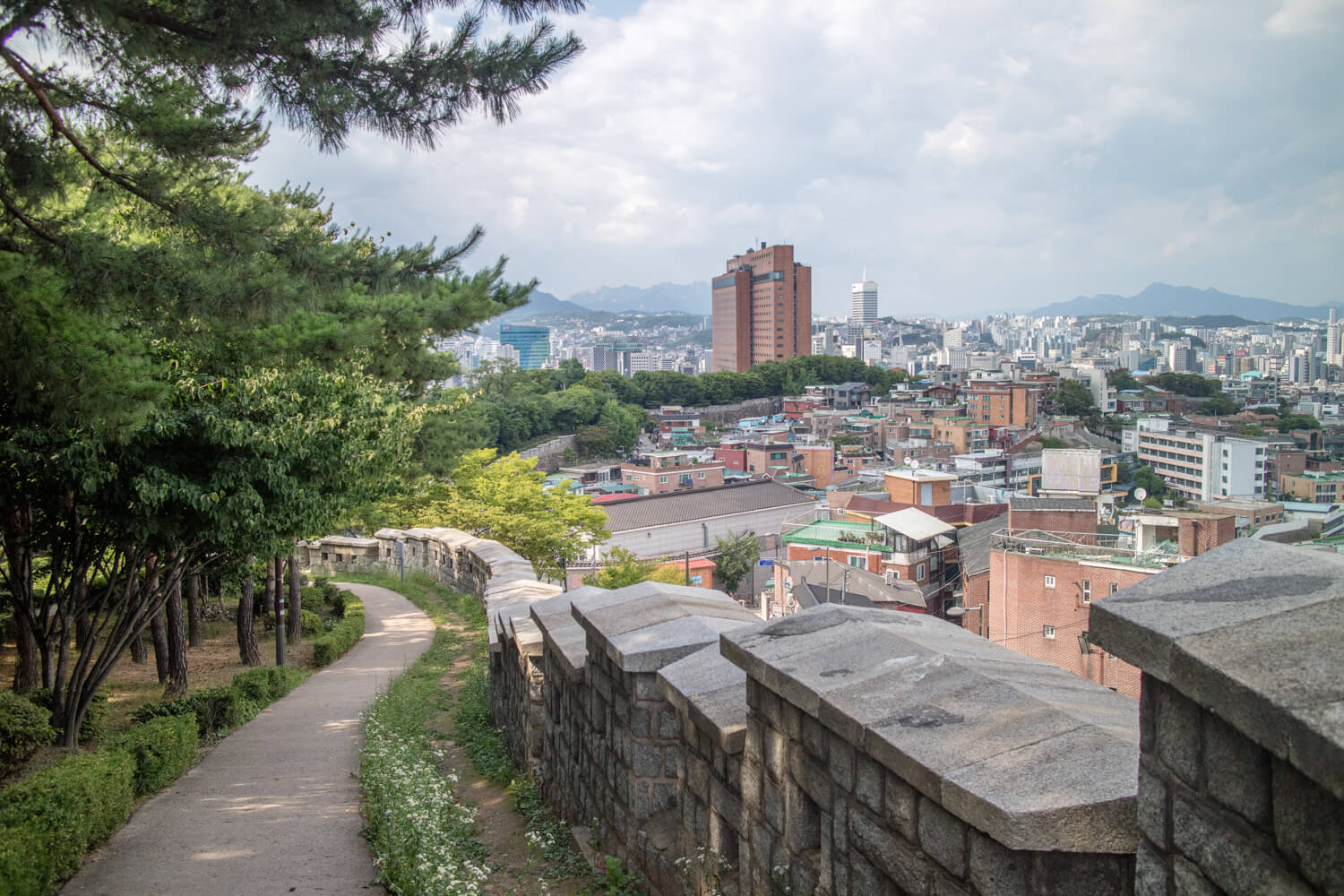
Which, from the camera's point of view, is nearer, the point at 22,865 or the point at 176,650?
the point at 22,865

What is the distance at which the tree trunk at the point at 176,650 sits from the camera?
9859 mm

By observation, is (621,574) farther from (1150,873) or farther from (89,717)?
(1150,873)

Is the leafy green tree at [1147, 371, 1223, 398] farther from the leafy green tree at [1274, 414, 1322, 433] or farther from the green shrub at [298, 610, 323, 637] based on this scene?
the green shrub at [298, 610, 323, 637]

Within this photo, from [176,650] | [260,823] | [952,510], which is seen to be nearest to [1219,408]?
[952,510]

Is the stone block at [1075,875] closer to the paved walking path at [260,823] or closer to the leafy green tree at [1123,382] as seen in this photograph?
the paved walking path at [260,823]

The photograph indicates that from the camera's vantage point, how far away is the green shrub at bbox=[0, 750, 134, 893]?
462 cm

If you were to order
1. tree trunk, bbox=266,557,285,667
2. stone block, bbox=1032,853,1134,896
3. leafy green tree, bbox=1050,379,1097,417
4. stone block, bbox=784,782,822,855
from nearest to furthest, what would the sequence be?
stone block, bbox=1032,853,1134,896, stone block, bbox=784,782,822,855, tree trunk, bbox=266,557,285,667, leafy green tree, bbox=1050,379,1097,417

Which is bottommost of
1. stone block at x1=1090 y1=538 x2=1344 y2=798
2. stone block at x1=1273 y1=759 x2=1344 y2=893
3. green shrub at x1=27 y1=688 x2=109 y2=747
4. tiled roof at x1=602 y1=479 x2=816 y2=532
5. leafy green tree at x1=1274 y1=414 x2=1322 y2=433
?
tiled roof at x1=602 y1=479 x2=816 y2=532

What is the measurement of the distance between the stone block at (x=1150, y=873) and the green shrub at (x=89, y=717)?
787cm

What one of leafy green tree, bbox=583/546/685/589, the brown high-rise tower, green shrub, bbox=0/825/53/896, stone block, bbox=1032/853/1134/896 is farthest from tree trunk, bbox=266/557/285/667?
the brown high-rise tower

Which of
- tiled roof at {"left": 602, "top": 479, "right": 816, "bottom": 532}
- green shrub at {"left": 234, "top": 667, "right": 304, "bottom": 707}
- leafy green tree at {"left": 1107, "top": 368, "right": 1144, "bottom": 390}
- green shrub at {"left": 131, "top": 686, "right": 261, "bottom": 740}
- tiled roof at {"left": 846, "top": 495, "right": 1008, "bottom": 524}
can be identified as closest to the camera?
green shrub at {"left": 131, "top": 686, "right": 261, "bottom": 740}

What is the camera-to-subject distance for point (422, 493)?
68.1 feet

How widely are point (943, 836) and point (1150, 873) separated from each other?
494mm

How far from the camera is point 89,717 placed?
822 centimetres
